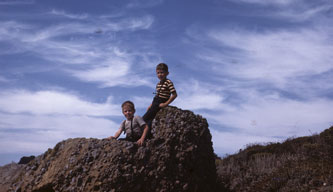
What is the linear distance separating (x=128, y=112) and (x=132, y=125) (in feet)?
0.85

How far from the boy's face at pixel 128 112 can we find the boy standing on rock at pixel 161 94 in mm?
359

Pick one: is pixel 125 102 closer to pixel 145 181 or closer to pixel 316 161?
pixel 145 181

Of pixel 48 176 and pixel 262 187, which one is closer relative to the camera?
pixel 48 176

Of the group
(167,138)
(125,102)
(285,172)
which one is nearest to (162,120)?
(167,138)

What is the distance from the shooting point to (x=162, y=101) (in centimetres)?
683

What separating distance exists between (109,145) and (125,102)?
0.94 metres

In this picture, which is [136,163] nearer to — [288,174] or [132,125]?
[132,125]

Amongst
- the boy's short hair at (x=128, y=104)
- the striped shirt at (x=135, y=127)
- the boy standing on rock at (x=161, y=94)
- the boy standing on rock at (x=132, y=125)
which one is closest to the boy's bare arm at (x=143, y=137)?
the boy standing on rock at (x=132, y=125)

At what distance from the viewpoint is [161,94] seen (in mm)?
6855

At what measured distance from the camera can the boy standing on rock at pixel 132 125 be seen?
6.43 meters

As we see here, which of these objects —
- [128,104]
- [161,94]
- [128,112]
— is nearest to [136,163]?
[128,112]

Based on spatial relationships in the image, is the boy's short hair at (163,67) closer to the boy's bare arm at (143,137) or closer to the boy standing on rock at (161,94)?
the boy standing on rock at (161,94)

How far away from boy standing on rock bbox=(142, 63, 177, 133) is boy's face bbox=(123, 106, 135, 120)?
0.36 m

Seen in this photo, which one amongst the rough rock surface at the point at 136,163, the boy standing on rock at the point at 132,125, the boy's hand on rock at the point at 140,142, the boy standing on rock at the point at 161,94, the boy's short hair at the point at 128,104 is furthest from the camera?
A: the boy standing on rock at the point at 161,94
